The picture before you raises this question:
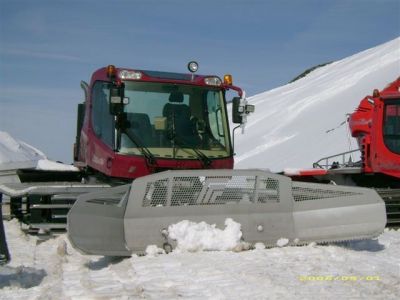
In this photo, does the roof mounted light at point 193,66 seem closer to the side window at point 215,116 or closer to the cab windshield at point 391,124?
the side window at point 215,116

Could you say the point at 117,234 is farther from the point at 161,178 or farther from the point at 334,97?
the point at 334,97

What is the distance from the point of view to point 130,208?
553cm

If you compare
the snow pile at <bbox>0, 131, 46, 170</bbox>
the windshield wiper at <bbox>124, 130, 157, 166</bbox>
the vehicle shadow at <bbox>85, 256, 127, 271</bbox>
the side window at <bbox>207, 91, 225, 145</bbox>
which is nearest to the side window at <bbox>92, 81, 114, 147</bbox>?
the windshield wiper at <bbox>124, 130, 157, 166</bbox>

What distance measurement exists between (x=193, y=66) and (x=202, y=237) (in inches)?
127

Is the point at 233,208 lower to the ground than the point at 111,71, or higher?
lower

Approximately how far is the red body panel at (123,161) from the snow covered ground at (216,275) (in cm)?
157

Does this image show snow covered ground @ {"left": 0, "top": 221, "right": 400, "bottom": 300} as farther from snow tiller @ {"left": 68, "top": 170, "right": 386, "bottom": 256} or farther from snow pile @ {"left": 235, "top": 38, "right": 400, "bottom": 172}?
snow pile @ {"left": 235, "top": 38, "right": 400, "bottom": 172}

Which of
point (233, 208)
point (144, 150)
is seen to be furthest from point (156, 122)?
point (233, 208)

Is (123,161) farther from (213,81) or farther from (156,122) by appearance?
(213,81)

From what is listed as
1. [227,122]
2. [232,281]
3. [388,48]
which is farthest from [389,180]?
[388,48]

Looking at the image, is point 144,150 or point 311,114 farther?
point 311,114

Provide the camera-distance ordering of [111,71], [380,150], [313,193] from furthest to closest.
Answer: [380,150] → [111,71] → [313,193]

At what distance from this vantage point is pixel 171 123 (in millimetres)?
7469

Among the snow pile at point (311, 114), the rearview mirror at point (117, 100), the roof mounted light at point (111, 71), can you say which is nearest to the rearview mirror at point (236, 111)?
the rearview mirror at point (117, 100)
